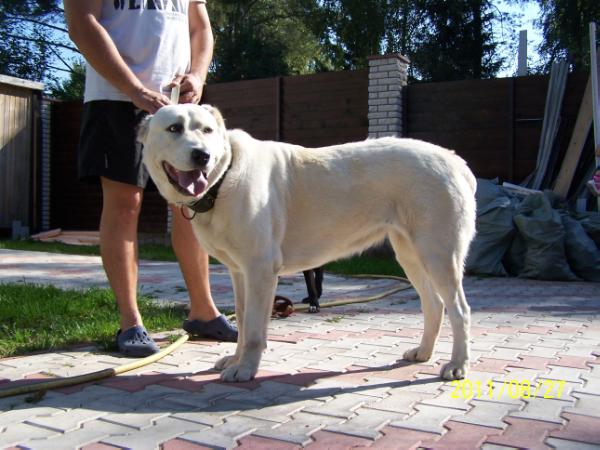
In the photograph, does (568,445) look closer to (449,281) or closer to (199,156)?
(449,281)

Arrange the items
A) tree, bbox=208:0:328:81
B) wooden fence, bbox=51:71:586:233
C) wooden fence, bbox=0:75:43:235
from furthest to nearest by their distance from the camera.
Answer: tree, bbox=208:0:328:81
wooden fence, bbox=0:75:43:235
wooden fence, bbox=51:71:586:233

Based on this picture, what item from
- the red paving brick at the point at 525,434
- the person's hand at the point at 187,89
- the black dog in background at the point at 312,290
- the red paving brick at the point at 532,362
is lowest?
the red paving brick at the point at 525,434

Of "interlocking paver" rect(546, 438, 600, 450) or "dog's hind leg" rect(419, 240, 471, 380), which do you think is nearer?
"interlocking paver" rect(546, 438, 600, 450)

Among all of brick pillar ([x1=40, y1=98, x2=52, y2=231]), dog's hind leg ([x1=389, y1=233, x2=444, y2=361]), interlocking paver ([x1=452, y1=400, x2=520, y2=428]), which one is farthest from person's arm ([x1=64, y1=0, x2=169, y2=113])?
brick pillar ([x1=40, y1=98, x2=52, y2=231])

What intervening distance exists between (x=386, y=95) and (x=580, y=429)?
8242mm

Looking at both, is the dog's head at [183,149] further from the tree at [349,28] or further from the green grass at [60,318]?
the tree at [349,28]

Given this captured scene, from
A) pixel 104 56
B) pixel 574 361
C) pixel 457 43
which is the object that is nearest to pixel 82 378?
pixel 104 56

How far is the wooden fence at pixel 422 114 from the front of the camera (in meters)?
8.99

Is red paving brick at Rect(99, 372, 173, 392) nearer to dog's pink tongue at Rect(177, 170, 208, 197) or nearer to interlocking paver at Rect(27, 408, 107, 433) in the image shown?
interlocking paver at Rect(27, 408, 107, 433)

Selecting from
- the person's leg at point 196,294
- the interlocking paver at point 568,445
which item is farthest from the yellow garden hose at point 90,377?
the interlocking paver at point 568,445

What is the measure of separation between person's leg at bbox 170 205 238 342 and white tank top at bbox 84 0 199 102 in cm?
83

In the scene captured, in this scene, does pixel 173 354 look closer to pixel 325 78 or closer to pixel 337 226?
pixel 337 226

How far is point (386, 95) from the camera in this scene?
9812mm

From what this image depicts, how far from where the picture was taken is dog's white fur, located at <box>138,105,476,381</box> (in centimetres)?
280
